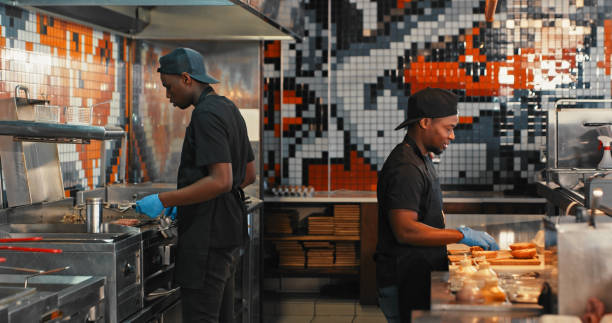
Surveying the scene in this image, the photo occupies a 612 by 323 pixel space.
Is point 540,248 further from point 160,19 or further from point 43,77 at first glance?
point 160,19

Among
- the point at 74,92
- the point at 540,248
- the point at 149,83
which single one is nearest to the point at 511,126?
the point at 149,83

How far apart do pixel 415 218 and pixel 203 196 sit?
0.97 meters

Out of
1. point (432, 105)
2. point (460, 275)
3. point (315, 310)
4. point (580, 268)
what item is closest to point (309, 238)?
point (315, 310)

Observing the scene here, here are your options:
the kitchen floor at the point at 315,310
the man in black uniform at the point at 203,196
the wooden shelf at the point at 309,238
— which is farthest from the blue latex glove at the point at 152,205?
the wooden shelf at the point at 309,238

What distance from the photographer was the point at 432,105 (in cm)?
298

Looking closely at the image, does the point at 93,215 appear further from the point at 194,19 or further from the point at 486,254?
the point at 194,19

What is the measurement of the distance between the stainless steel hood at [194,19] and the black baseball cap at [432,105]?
5.22ft

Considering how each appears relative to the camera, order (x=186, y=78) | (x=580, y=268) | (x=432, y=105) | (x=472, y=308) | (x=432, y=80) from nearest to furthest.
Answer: (x=580, y=268)
(x=472, y=308)
(x=432, y=105)
(x=186, y=78)
(x=432, y=80)

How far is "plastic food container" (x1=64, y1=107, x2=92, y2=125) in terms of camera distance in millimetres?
3927

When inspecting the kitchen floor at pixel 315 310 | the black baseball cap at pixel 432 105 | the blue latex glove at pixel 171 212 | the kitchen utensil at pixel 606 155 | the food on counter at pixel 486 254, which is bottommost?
the kitchen floor at pixel 315 310

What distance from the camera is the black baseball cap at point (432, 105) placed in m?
2.98

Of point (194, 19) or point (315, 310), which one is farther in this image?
point (315, 310)

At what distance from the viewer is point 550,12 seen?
6.47 meters

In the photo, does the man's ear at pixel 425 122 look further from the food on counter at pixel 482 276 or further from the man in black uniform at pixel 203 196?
the man in black uniform at pixel 203 196
